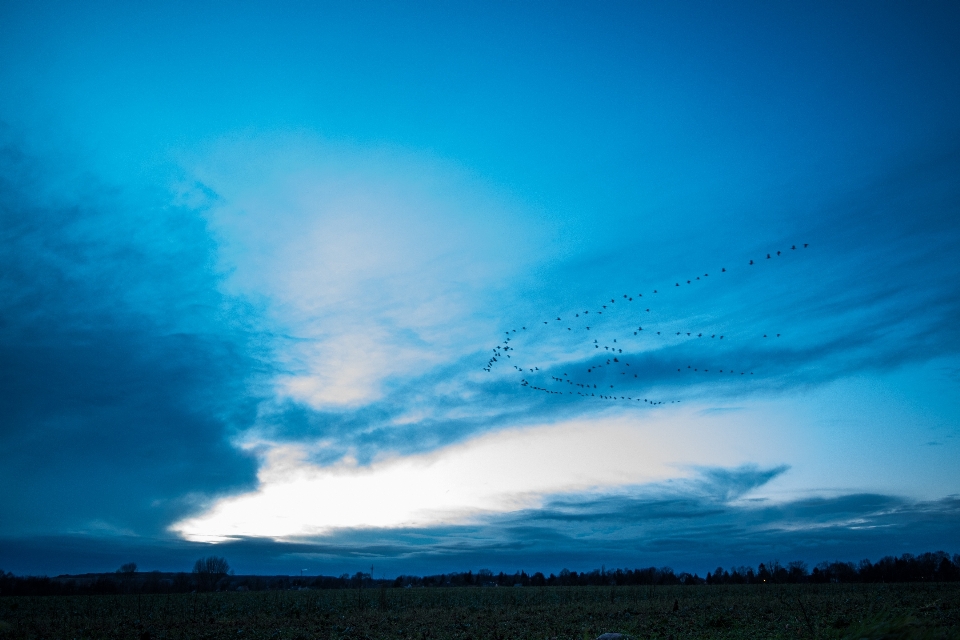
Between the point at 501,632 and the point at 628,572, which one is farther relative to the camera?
the point at 628,572

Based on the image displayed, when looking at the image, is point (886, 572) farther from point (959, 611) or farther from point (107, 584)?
point (107, 584)

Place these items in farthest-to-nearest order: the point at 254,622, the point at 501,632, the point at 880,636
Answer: the point at 254,622
the point at 501,632
the point at 880,636

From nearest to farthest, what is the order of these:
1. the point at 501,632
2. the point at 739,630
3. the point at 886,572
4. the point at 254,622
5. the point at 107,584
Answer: the point at 739,630 < the point at 501,632 < the point at 254,622 < the point at 107,584 < the point at 886,572

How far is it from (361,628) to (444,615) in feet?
25.9

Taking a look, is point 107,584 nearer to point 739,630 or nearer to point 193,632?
point 193,632

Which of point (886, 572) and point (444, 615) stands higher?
point (444, 615)

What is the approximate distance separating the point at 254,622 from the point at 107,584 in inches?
3317

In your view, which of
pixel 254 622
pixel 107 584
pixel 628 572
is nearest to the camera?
pixel 254 622

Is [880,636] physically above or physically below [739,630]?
above

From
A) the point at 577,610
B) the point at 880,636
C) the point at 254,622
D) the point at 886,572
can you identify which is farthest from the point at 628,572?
the point at 880,636

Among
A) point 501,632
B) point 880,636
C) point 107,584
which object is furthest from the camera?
point 107,584

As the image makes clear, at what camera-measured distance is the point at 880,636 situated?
6.07 meters

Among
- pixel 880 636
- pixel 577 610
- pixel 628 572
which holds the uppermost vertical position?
pixel 880 636

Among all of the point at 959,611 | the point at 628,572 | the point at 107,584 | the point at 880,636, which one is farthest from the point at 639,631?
the point at 628,572
